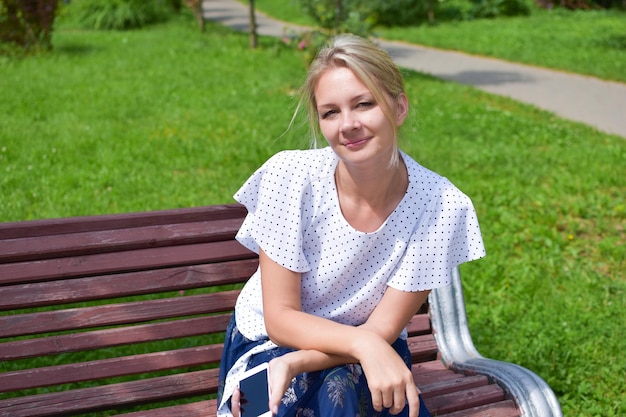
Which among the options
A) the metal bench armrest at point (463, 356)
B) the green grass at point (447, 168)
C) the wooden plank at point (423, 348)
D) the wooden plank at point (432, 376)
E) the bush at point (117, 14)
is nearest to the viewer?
the metal bench armrest at point (463, 356)

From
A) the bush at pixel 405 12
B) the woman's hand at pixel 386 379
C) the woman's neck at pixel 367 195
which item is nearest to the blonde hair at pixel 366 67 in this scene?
the woman's neck at pixel 367 195

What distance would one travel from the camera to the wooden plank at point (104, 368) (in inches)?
94.4

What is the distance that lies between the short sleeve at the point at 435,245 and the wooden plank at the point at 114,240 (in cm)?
73

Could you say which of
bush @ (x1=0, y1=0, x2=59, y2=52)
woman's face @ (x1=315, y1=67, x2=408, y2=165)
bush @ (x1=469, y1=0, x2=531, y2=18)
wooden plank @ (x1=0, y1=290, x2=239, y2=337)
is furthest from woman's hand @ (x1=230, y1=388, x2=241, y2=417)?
bush @ (x1=469, y1=0, x2=531, y2=18)

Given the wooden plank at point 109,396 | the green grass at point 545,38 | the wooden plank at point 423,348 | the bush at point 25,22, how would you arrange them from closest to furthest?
the wooden plank at point 109,396 → the wooden plank at point 423,348 → the bush at point 25,22 → the green grass at point 545,38

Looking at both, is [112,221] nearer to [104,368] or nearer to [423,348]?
[104,368]

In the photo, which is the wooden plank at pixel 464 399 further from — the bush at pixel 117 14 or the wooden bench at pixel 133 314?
the bush at pixel 117 14

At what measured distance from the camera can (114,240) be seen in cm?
258

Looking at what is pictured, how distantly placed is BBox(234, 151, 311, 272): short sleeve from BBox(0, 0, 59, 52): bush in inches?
411

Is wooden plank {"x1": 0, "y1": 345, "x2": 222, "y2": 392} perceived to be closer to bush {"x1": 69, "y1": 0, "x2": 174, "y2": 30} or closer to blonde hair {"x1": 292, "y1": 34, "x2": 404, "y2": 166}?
blonde hair {"x1": 292, "y1": 34, "x2": 404, "y2": 166}

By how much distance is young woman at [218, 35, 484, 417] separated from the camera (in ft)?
6.86

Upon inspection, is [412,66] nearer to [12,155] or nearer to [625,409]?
[12,155]

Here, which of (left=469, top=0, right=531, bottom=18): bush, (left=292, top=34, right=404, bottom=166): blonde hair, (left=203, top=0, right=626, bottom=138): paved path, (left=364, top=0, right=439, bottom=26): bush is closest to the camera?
(left=292, top=34, right=404, bottom=166): blonde hair

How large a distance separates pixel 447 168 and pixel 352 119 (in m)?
4.45
